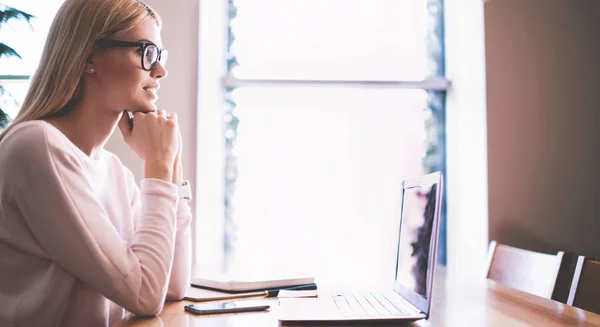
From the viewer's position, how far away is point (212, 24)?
243 cm

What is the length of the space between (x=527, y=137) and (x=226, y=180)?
1.32 m

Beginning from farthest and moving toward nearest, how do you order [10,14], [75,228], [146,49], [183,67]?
[10,14] < [183,67] < [146,49] < [75,228]

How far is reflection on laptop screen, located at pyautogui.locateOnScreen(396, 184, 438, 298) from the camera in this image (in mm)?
964

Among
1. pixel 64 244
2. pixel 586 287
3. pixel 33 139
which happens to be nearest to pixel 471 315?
pixel 586 287

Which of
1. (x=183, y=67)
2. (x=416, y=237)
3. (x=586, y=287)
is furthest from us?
(x=183, y=67)

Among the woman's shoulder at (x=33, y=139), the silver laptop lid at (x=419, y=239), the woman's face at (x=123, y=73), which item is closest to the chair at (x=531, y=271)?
the silver laptop lid at (x=419, y=239)

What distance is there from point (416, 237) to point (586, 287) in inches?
19.4

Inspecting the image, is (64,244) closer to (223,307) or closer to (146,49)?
(223,307)

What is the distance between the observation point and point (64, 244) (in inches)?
Answer: 37.0

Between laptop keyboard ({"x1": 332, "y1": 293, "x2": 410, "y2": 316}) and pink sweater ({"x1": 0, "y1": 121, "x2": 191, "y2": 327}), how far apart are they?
0.34 m

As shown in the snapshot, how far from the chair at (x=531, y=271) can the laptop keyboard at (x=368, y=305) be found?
54 cm

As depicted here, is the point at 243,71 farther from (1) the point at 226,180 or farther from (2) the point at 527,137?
(2) the point at 527,137

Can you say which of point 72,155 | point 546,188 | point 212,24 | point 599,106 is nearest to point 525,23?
point 599,106

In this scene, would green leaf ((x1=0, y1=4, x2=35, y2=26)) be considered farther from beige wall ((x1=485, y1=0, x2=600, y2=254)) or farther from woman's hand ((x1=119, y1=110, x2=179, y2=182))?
beige wall ((x1=485, y1=0, x2=600, y2=254))
